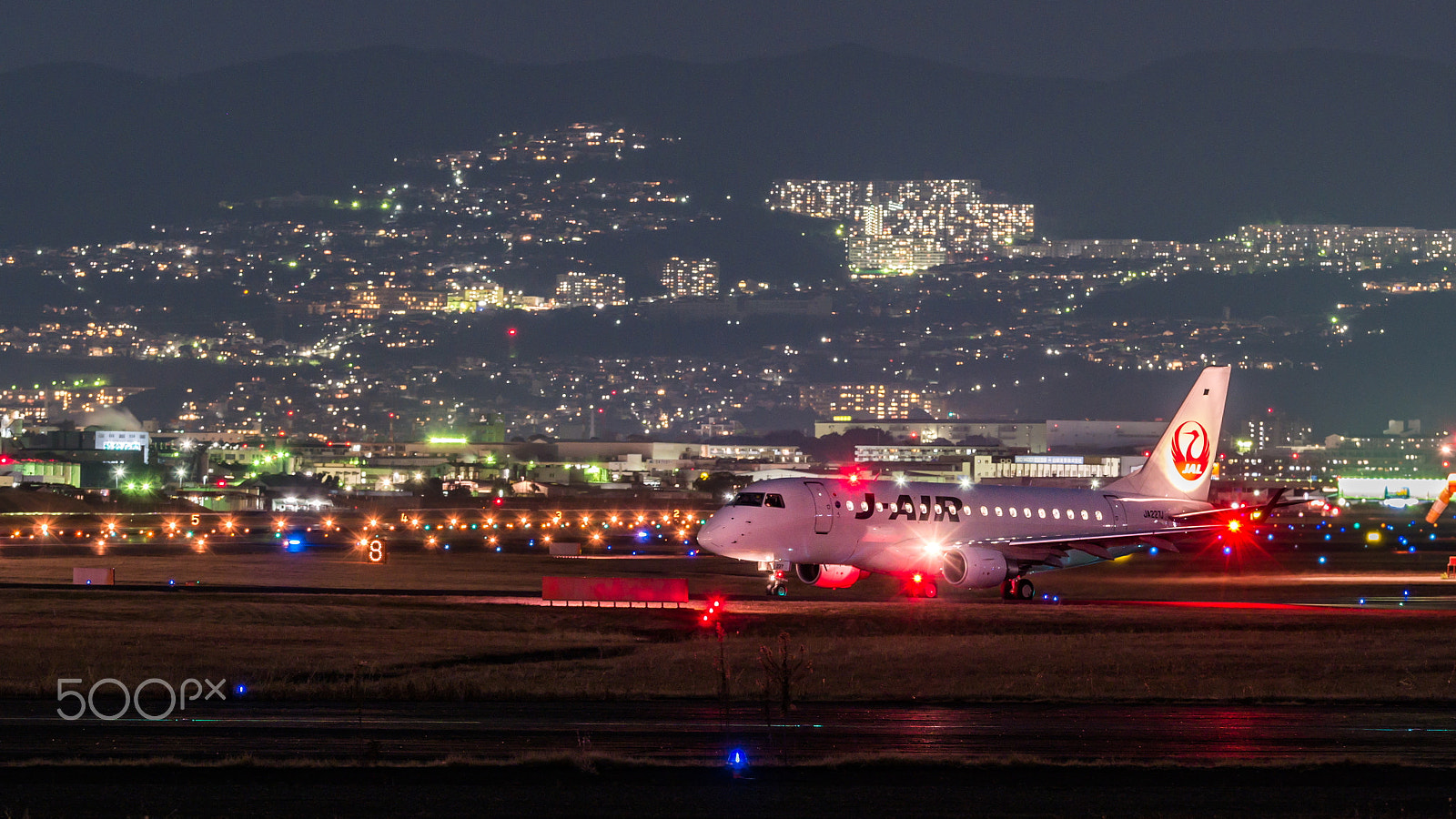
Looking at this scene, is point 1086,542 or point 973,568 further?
point 1086,542

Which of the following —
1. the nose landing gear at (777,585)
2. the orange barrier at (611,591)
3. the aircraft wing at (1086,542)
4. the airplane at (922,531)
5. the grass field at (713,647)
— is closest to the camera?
the grass field at (713,647)

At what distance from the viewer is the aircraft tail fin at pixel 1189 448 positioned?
60812 millimetres

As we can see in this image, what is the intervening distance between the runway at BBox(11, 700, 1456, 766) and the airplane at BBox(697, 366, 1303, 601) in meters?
19.9

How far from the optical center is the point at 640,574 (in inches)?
2330

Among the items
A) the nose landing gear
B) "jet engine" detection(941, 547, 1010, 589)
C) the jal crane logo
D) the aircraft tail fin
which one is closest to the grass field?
"jet engine" detection(941, 547, 1010, 589)

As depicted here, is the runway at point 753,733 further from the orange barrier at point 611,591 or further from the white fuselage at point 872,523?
the white fuselage at point 872,523

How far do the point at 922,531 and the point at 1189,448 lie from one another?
15.6 metres

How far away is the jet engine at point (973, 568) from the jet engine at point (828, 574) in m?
2.87

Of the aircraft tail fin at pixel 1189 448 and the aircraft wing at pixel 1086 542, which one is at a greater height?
the aircraft tail fin at pixel 1189 448

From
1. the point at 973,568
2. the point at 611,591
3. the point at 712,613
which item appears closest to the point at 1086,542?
the point at 973,568

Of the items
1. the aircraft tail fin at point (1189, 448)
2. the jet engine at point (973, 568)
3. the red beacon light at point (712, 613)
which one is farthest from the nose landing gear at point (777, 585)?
the aircraft tail fin at point (1189, 448)

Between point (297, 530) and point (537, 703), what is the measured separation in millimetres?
→ 65396

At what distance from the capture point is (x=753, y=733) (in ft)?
80.6

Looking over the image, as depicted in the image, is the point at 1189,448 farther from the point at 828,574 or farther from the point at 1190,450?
the point at 828,574
